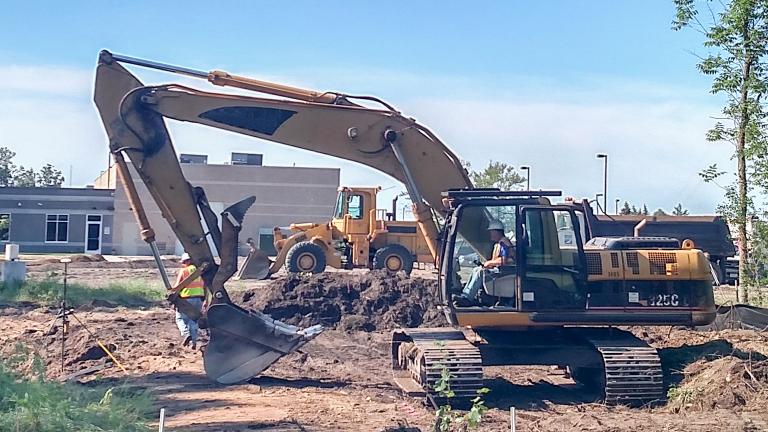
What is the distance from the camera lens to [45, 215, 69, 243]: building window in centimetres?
5756

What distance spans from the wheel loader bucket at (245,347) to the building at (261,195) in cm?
4518

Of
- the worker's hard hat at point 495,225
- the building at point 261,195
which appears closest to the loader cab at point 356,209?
the worker's hard hat at point 495,225

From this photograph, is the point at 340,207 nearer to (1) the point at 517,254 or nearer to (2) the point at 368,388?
(2) the point at 368,388

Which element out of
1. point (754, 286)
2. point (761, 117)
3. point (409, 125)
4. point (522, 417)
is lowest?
point (522, 417)

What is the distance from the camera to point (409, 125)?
11.2m

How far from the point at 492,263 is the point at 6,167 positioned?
113406mm

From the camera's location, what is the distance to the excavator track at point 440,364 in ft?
32.7

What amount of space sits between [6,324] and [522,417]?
12.4 m

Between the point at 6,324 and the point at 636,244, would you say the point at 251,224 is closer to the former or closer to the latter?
the point at 6,324

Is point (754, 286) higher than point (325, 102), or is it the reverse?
point (325, 102)

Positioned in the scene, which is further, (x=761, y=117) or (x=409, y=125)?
(x=761, y=117)

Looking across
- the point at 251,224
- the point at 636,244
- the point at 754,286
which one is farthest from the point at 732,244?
the point at 251,224

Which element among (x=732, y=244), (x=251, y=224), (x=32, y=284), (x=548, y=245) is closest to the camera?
(x=548, y=245)

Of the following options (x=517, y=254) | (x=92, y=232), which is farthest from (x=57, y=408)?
(x=92, y=232)
